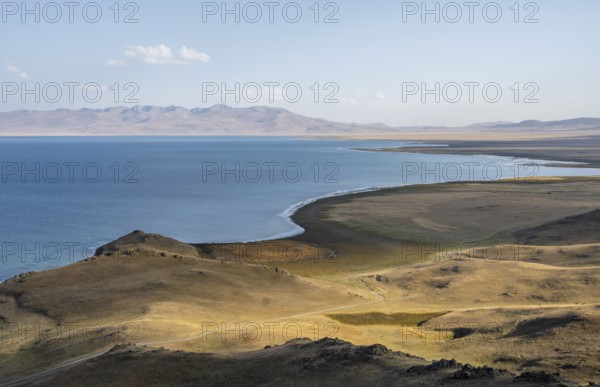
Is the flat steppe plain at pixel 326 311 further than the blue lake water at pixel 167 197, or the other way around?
the blue lake water at pixel 167 197

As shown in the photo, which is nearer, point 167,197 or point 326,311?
point 326,311

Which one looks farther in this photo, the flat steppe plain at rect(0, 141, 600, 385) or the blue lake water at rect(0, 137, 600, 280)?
the blue lake water at rect(0, 137, 600, 280)

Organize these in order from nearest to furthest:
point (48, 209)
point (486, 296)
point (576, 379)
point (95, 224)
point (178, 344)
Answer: point (576, 379), point (178, 344), point (486, 296), point (95, 224), point (48, 209)

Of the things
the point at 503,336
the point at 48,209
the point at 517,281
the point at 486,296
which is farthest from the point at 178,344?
the point at 48,209

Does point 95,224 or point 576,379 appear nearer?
point 576,379

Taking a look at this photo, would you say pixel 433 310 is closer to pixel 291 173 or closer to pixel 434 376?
pixel 434 376

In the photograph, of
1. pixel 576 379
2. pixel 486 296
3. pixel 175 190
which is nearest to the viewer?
pixel 576 379

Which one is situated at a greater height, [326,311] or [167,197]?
[167,197]

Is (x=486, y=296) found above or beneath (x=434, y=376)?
beneath
